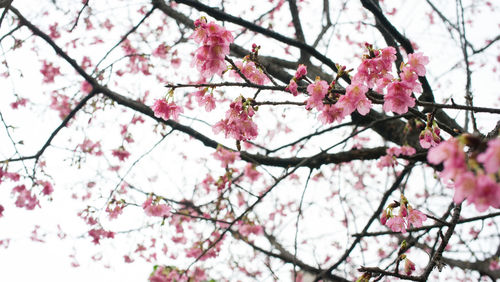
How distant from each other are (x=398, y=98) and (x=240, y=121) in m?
Answer: 0.67

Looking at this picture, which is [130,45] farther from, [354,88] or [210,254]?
[354,88]

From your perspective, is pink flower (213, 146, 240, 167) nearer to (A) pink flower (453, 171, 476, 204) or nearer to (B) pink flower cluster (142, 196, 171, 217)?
(B) pink flower cluster (142, 196, 171, 217)

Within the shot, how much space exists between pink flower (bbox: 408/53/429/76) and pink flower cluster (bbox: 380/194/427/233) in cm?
55

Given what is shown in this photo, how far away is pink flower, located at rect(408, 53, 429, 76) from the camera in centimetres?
146

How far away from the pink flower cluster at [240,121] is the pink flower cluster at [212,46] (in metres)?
0.17

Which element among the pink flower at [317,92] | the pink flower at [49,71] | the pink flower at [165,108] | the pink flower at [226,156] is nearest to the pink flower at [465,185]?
the pink flower at [317,92]

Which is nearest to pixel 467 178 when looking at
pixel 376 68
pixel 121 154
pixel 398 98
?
pixel 398 98

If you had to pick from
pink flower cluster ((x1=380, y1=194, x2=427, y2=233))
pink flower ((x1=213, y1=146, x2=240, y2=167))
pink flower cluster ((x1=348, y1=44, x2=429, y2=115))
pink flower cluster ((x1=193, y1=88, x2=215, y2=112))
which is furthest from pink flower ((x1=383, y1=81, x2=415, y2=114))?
pink flower ((x1=213, y1=146, x2=240, y2=167))

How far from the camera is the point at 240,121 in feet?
5.11

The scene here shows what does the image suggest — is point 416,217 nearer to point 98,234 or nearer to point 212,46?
point 212,46

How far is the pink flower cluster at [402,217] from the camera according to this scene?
1.51 meters

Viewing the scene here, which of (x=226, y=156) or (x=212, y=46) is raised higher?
(x=226, y=156)

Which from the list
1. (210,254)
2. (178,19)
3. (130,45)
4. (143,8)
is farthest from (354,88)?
(143,8)

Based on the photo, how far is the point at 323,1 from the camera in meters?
4.29
